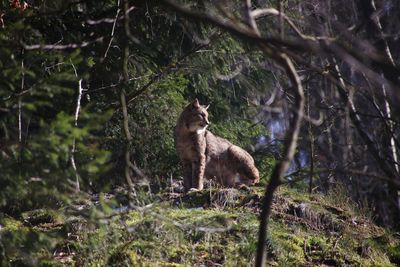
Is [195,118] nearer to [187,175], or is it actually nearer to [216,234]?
[187,175]

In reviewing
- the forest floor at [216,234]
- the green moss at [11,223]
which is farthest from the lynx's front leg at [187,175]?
the green moss at [11,223]

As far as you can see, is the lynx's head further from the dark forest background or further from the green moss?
the green moss

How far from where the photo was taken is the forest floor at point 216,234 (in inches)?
225

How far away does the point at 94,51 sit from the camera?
26.8 ft

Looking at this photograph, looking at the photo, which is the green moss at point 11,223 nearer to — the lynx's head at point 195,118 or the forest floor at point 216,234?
the forest floor at point 216,234

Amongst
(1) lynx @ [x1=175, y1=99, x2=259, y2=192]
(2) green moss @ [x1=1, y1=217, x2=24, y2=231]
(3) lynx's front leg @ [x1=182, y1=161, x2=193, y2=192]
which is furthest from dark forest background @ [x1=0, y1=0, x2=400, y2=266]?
(1) lynx @ [x1=175, y1=99, x2=259, y2=192]

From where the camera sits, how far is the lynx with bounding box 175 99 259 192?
874 cm

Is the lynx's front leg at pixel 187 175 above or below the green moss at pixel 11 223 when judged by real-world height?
above

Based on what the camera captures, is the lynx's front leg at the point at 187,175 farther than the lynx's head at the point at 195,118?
No

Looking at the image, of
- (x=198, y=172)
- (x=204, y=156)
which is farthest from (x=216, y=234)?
(x=204, y=156)

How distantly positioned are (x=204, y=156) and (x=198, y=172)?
0.94 feet

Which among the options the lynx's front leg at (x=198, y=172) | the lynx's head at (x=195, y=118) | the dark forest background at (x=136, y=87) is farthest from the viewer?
the lynx's head at (x=195, y=118)

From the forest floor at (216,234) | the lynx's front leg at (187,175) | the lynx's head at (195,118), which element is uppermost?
the lynx's head at (195,118)

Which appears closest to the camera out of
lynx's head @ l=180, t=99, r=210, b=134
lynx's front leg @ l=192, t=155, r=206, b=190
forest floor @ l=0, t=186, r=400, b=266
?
forest floor @ l=0, t=186, r=400, b=266
